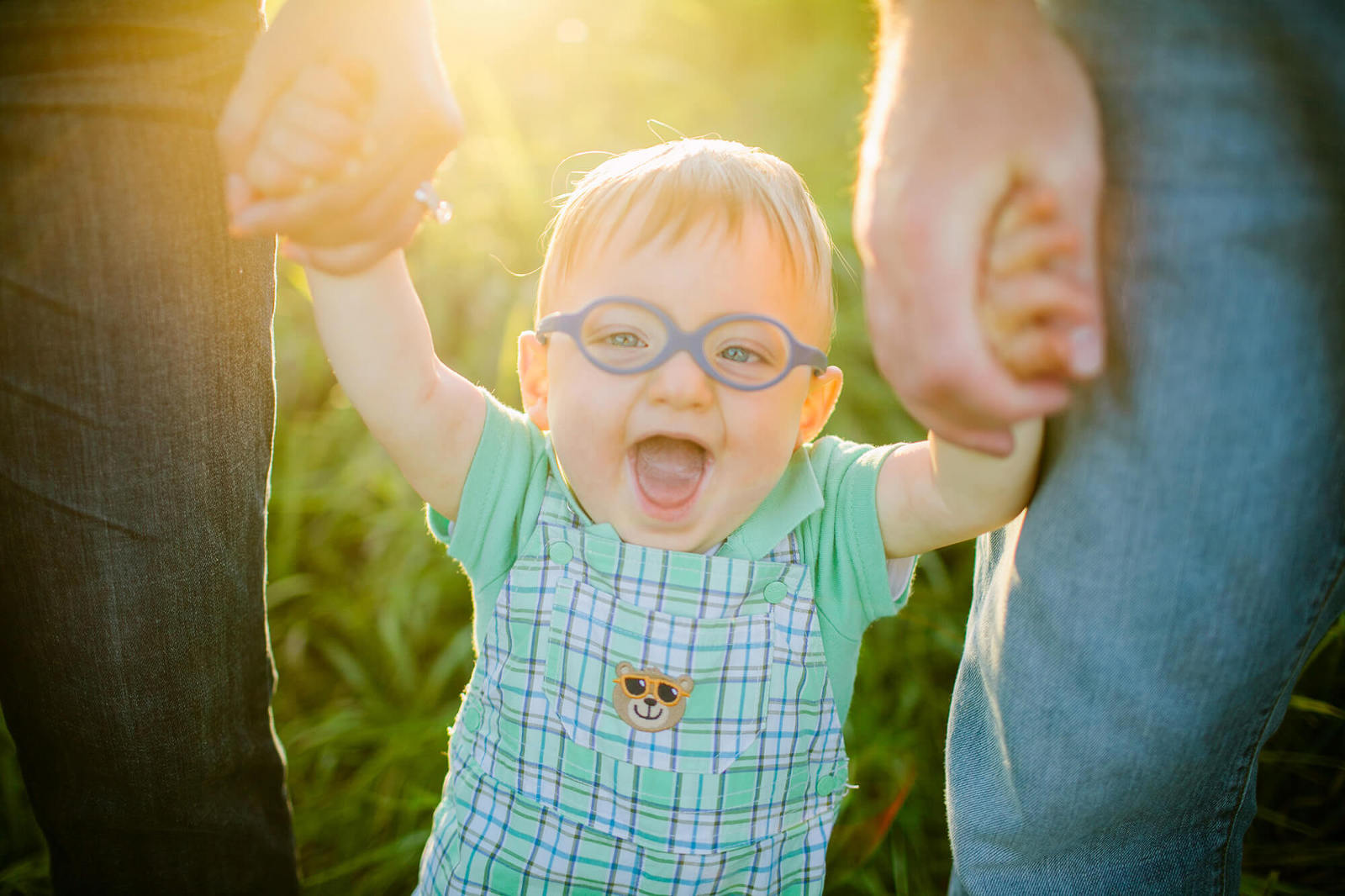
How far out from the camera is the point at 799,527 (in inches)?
55.6

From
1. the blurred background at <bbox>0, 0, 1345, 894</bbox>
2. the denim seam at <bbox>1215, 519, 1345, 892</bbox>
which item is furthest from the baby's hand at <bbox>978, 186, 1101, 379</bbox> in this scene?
the blurred background at <bbox>0, 0, 1345, 894</bbox>

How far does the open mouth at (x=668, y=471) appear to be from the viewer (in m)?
1.34

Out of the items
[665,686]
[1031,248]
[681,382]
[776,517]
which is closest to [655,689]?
[665,686]

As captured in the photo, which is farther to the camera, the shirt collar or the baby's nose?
the shirt collar

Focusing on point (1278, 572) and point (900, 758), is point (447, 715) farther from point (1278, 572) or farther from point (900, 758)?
point (1278, 572)

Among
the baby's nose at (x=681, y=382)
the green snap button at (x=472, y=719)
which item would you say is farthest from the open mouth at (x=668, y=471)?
the green snap button at (x=472, y=719)

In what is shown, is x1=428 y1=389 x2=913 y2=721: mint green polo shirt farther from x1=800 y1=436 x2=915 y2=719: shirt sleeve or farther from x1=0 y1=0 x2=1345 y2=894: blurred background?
x1=0 y1=0 x2=1345 y2=894: blurred background

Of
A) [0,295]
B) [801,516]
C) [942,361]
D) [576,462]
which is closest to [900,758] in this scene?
[801,516]

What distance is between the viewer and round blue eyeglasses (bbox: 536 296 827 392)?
1271mm

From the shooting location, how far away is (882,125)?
856 millimetres

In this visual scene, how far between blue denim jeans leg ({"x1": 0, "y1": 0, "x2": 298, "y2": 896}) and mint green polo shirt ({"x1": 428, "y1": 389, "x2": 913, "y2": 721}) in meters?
0.37

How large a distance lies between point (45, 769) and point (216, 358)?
0.73 m

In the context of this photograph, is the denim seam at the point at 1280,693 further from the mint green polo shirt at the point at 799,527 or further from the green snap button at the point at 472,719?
the green snap button at the point at 472,719

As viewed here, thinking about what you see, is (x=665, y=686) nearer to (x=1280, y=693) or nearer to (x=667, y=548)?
(x=667, y=548)
